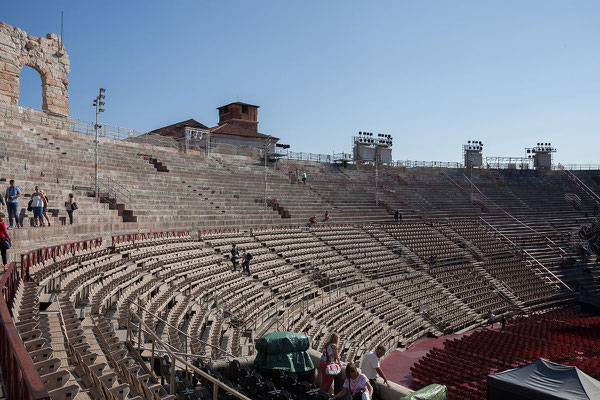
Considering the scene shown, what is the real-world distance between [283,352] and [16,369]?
504 centimetres

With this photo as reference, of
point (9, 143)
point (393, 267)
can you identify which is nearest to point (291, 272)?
point (393, 267)

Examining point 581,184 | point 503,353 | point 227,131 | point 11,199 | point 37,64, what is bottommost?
point 503,353

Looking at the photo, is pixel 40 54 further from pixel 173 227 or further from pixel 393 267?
pixel 393 267

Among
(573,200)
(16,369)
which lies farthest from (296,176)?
(16,369)

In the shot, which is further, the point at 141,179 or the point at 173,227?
the point at 141,179

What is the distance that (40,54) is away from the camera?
85.8 feet

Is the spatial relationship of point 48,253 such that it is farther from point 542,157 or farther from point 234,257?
point 542,157

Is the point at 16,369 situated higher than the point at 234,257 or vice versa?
the point at 16,369

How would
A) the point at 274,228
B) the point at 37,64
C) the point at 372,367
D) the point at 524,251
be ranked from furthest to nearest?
the point at 524,251 → the point at 37,64 → the point at 274,228 → the point at 372,367

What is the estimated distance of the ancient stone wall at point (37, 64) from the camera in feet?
79.7

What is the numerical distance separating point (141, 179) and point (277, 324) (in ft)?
40.4

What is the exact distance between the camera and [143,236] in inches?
663

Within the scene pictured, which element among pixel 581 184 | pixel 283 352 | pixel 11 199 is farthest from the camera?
pixel 581 184

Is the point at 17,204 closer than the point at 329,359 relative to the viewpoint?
No
